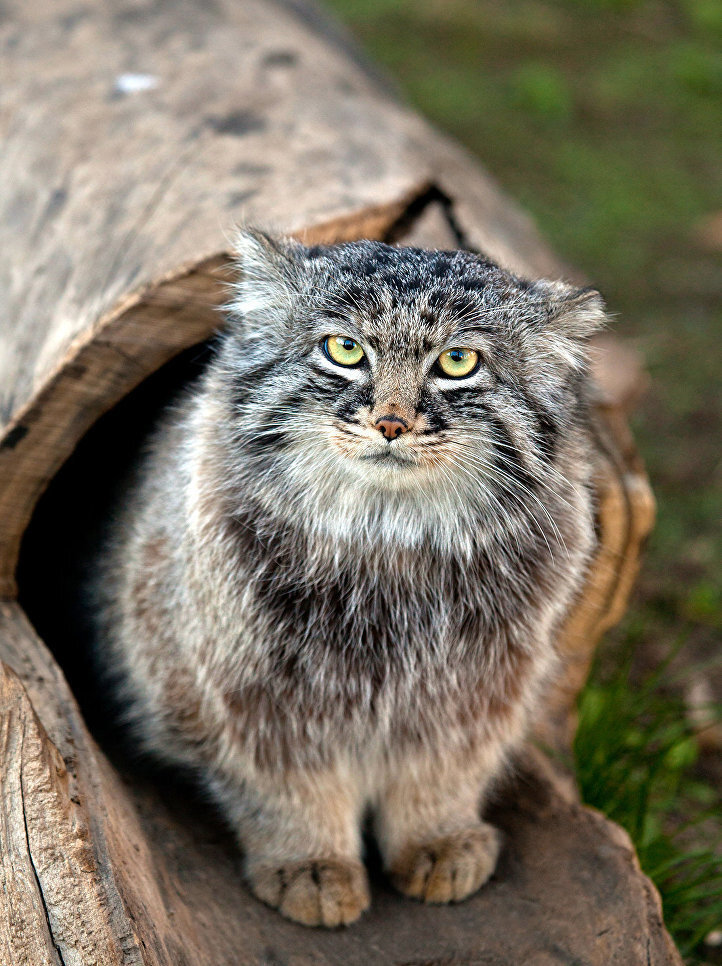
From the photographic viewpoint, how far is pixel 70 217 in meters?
3.32

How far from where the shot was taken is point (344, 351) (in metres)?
2.38

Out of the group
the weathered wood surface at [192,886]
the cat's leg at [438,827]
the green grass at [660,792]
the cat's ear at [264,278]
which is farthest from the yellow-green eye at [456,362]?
the green grass at [660,792]

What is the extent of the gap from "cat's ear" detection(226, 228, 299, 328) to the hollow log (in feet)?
0.96

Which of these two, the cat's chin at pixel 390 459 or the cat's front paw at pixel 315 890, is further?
the cat's front paw at pixel 315 890

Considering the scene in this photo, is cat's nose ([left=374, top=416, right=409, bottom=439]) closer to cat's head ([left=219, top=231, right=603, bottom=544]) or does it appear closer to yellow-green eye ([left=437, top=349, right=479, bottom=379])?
cat's head ([left=219, top=231, right=603, bottom=544])

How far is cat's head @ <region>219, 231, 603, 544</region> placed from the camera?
7.57 ft

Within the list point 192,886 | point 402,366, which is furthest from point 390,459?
point 192,886

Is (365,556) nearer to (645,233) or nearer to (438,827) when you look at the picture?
(438,827)

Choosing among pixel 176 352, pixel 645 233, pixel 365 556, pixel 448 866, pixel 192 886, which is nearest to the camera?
pixel 365 556

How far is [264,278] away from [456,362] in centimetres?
56

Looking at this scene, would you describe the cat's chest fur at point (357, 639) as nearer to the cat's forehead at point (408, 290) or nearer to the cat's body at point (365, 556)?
the cat's body at point (365, 556)

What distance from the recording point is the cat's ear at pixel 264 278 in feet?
8.34

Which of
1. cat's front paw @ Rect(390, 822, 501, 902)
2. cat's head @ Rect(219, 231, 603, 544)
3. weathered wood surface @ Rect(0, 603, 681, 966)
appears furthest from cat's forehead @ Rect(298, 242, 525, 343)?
cat's front paw @ Rect(390, 822, 501, 902)

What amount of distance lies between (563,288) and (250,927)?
1795mm
